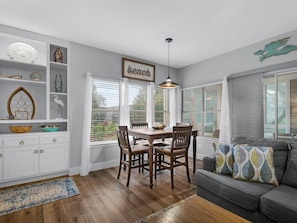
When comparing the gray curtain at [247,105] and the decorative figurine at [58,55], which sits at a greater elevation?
the decorative figurine at [58,55]

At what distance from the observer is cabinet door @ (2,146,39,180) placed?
2564 mm

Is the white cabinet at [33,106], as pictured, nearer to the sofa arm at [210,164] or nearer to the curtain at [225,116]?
the sofa arm at [210,164]

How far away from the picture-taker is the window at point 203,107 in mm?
4082

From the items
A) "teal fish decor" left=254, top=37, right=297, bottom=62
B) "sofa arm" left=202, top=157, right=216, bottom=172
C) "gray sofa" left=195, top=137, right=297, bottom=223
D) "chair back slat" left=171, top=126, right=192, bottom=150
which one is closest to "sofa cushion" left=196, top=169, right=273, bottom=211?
"gray sofa" left=195, top=137, right=297, bottom=223

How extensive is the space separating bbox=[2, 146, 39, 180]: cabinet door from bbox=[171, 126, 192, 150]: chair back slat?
244cm

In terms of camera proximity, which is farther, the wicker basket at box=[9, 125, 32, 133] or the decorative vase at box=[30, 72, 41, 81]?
the decorative vase at box=[30, 72, 41, 81]

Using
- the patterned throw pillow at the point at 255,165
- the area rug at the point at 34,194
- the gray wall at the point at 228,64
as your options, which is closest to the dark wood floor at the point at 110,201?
the area rug at the point at 34,194

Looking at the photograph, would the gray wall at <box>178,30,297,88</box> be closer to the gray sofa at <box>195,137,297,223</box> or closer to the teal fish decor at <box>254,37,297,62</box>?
the teal fish decor at <box>254,37,297,62</box>

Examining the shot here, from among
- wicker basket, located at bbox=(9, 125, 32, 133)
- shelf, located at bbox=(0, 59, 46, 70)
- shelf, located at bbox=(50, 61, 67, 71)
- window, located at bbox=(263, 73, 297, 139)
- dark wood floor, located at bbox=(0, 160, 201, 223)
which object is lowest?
dark wood floor, located at bbox=(0, 160, 201, 223)

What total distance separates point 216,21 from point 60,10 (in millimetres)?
2333

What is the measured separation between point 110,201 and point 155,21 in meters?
2.76

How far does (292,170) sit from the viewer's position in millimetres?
1783

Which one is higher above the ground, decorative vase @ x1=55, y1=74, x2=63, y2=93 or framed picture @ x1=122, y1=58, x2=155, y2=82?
framed picture @ x1=122, y1=58, x2=155, y2=82

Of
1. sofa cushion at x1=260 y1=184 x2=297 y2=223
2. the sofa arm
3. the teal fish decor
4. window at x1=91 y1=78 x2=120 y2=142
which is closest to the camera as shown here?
sofa cushion at x1=260 y1=184 x2=297 y2=223
